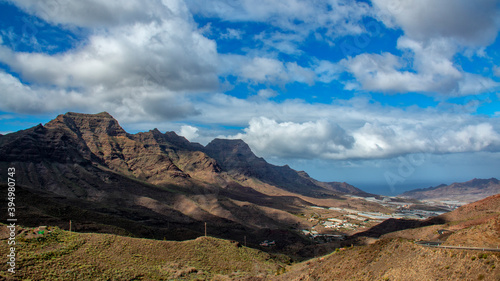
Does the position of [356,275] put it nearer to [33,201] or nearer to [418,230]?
[418,230]

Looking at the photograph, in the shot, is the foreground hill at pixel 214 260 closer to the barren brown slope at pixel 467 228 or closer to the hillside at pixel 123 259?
the hillside at pixel 123 259

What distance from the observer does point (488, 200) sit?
100m

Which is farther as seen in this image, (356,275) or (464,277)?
(356,275)

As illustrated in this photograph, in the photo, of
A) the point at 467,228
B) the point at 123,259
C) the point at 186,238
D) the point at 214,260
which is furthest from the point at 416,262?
the point at 186,238

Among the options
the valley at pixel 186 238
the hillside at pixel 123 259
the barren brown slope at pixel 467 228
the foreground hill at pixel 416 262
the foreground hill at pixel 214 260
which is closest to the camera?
the foreground hill at pixel 416 262

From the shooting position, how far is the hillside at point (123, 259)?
3816cm

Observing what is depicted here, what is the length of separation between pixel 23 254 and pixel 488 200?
12337 centimetres

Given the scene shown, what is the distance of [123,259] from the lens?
46.6m

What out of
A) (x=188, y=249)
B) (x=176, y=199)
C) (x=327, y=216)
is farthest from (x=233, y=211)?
(x=188, y=249)

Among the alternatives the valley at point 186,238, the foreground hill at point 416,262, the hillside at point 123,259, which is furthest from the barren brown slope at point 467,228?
the hillside at point 123,259

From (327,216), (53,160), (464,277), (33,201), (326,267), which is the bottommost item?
(327,216)

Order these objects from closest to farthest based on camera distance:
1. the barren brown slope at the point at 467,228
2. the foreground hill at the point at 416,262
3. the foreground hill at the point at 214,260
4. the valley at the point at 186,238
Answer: the foreground hill at the point at 416,262 → the foreground hill at the point at 214,260 → the barren brown slope at the point at 467,228 → the valley at the point at 186,238

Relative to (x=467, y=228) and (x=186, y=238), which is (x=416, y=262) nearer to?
(x=467, y=228)

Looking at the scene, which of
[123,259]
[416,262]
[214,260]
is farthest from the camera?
[214,260]
